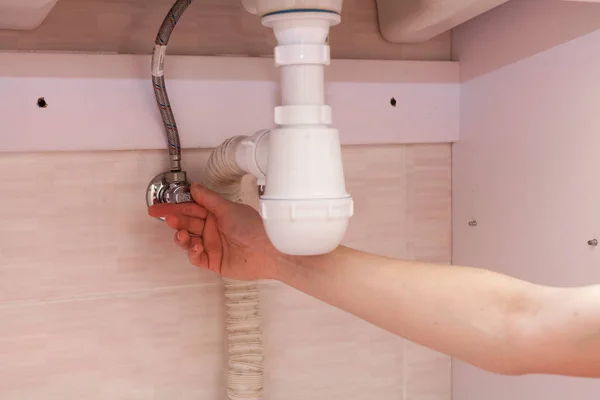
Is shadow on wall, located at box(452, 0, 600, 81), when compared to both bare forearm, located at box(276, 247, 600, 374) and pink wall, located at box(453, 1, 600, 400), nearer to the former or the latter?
pink wall, located at box(453, 1, 600, 400)

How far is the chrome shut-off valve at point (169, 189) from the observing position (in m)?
0.74

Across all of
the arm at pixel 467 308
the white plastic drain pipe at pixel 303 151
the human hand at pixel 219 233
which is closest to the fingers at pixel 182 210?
the human hand at pixel 219 233

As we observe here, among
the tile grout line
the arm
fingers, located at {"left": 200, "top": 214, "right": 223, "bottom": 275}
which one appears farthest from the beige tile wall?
the arm

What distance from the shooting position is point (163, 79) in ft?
2.38

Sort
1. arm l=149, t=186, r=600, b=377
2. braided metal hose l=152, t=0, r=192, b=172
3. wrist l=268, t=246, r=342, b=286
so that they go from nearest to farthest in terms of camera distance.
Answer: arm l=149, t=186, r=600, b=377 < wrist l=268, t=246, r=342, b=286 < braided metal hose l=152, t=0, r=192, b=172

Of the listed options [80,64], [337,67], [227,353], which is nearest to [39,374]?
[227,353]

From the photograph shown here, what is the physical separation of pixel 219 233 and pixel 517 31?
41 cm

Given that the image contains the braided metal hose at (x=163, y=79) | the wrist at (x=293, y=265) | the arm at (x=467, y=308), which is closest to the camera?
the arm at (x=467, y=308)

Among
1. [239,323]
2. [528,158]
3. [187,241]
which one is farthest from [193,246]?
[528,158]

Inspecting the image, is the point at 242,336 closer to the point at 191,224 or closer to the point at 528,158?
the point at 191,224

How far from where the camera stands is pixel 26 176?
0.76m

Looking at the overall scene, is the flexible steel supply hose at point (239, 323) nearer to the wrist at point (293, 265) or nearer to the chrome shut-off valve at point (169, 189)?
the chrome shut-off valve at point (169, 189)

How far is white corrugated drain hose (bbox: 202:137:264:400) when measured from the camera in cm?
79

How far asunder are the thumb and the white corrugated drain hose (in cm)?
4
